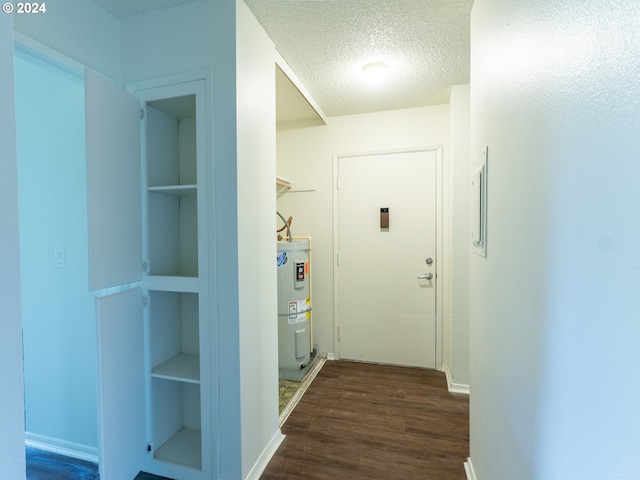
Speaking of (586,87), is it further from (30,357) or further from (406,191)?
(30,357)

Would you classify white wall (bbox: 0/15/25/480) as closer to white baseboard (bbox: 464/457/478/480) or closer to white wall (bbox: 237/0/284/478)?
white wall (bbox: 237/0/284/478)

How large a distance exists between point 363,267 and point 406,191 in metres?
0.93

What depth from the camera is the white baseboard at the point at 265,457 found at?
1.67m

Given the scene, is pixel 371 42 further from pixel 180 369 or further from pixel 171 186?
pixel 180 369

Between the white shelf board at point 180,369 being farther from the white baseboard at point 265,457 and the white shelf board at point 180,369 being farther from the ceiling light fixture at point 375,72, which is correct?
the ceiling light fixture at point 375,72

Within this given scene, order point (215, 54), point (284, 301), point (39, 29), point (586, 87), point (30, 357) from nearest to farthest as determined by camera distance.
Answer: point (586, 87), point (39, 29), point (215, 54), point (30, 357), point (284, 301)

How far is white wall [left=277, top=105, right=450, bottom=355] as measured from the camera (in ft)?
10.4

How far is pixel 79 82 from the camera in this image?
1683 millimetres

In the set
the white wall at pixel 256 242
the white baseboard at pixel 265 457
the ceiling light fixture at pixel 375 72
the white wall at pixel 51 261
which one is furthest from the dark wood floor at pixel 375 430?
the ceiling light fixture at pixel 375 72

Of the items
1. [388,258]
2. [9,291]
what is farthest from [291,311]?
[9,291]

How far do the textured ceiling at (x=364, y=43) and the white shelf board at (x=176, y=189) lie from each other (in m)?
1.01

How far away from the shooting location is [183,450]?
1779 millimetres

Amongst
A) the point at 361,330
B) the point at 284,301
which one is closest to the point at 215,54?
the point at 284,301

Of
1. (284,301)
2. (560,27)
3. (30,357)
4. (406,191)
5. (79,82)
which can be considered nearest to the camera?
(560,27)
